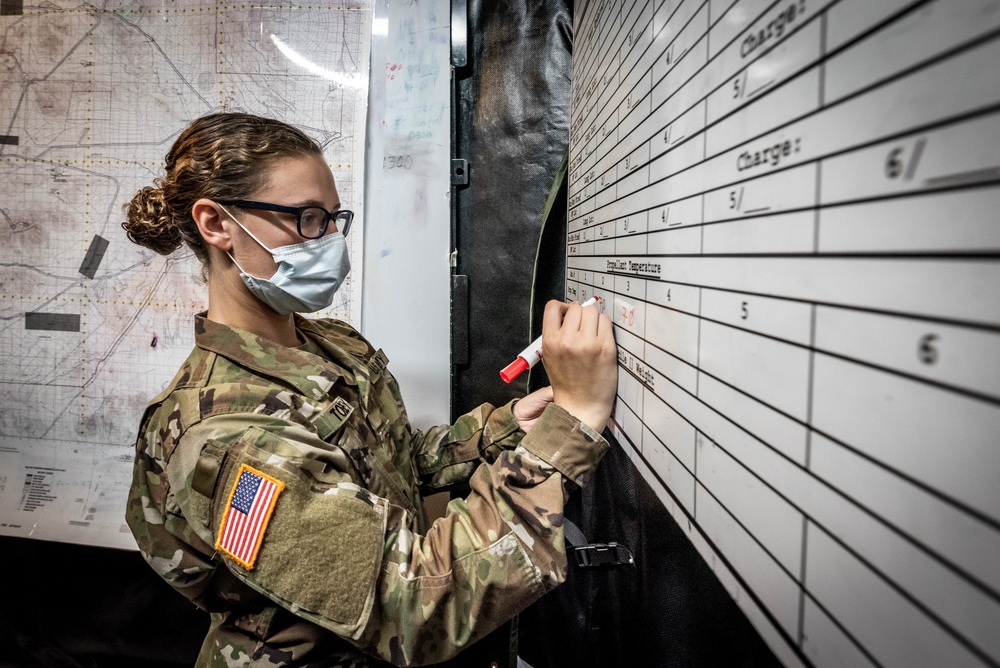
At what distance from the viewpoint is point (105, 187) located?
4.68ft

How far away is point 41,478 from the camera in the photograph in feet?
4.91

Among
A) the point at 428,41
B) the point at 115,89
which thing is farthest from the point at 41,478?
the point at 428,41

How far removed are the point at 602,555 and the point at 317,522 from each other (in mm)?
496

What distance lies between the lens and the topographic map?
1.33 m

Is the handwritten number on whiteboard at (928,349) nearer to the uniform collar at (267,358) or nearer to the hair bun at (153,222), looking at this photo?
the uniform collar at (267,358)

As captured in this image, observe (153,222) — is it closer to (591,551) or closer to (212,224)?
(212,224)

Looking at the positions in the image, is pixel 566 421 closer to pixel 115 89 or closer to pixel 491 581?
pixel 491 581

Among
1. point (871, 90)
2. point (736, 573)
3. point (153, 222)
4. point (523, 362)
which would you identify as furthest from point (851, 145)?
point (153, 222)

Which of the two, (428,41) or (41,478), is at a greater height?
(428,41)

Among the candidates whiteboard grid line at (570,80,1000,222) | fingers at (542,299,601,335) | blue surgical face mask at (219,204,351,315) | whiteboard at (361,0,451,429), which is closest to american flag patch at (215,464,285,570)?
blue surgical face mask at (219,204,351,315)

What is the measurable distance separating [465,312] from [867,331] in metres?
1.04

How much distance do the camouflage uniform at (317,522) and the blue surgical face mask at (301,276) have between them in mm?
87

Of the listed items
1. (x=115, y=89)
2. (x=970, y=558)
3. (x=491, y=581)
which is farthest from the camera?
(x=115, y=89)

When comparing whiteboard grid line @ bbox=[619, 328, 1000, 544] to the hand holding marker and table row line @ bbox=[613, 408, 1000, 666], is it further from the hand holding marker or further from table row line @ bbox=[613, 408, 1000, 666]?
the hand holding marker
